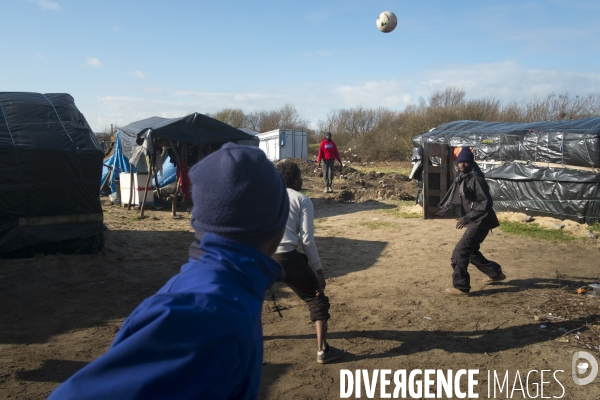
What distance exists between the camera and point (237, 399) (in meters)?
1.18

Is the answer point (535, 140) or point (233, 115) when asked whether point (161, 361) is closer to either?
point (535, 140)

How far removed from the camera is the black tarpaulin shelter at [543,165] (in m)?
11.0

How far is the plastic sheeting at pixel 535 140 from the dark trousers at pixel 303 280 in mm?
8837

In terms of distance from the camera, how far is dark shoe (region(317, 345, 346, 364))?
186 inches

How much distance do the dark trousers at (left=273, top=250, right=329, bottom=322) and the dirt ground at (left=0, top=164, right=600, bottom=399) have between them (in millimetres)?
526

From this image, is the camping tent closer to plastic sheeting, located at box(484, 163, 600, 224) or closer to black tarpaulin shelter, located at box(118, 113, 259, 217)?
black tarpaulin shelter, located at box(118, 113, 259, 217)

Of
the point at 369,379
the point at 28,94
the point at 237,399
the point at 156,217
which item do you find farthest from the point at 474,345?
the point at 156,217

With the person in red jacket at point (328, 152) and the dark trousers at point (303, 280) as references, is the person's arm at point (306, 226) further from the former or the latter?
the person in red jacket at point (328, 152)

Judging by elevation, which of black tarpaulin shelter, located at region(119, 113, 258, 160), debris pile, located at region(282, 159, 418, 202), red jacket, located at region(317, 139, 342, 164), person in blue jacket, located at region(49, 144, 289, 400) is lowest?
debris pile, located at region(282, 159, 418, 202)

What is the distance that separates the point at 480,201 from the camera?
655cm

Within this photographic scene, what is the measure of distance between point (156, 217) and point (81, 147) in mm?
5025

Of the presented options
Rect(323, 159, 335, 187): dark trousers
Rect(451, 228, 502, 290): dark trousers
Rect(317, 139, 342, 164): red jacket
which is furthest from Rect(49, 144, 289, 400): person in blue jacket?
Rect(323, 159, 335, 187): dark trousers

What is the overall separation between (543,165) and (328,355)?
925 cm

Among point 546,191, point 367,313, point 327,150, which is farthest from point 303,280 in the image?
point 327,150
